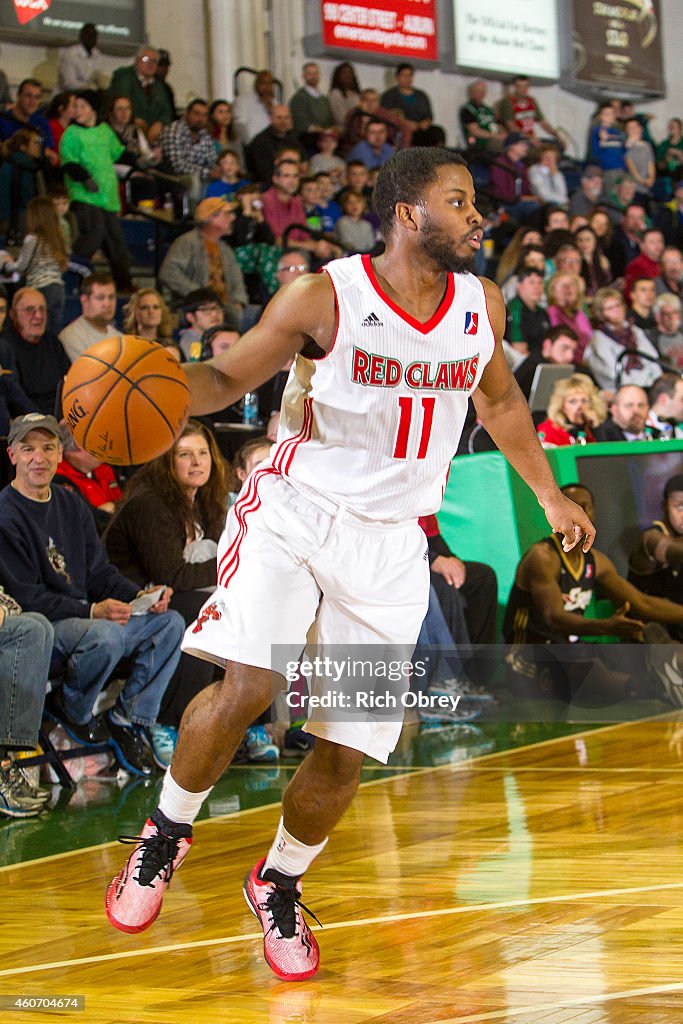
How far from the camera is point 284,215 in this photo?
39.1 ft

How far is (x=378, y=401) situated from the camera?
3.30 metres

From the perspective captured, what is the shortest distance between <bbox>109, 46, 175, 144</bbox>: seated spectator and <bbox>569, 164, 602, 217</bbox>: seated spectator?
5219 millimetres

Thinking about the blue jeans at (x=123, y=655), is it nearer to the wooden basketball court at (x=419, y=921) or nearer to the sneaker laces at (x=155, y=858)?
the wooden basketball court at (x=419, y=921)

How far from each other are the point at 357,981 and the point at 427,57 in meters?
15.5

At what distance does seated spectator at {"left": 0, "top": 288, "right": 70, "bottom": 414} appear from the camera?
7.84m

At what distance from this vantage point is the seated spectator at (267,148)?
12.8 m

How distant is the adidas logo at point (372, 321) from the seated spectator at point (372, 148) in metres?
11.0

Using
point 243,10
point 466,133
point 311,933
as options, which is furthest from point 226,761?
point 466,133

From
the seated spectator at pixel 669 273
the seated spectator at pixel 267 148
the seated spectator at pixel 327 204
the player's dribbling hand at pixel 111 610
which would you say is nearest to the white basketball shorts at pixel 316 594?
the player's dribbling hand at pixel 111 610

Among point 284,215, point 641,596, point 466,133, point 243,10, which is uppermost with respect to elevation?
point 243,10

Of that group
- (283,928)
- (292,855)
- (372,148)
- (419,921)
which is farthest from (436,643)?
(372,148)

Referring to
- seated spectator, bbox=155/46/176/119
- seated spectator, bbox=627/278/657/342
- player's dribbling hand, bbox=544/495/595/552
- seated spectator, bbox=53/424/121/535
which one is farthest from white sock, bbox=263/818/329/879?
seated spectator, bbox=155/46/176/119

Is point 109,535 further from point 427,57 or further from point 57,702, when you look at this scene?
point 427,57

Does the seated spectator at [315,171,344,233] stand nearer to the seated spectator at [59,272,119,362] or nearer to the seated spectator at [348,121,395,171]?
the seated spectator at [348,121,395,171]
